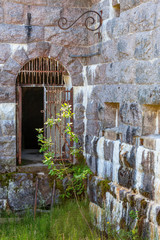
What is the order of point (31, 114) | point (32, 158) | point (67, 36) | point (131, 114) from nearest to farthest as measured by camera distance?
1. point (131, 114)
2. point (67, 36)
3. point (32, 158)
4. point (31, 114)

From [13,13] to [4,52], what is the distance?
67 cm

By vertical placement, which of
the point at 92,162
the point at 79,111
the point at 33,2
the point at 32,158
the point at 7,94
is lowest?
the point at 32,158

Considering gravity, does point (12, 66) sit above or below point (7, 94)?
above

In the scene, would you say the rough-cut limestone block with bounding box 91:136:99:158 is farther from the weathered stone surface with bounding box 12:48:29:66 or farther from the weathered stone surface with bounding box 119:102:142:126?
the weathered stone surface with bounding box 12:48:29:66

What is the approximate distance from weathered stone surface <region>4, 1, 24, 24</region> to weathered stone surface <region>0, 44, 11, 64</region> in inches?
15.9

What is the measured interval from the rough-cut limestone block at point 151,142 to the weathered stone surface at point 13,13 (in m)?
3.08

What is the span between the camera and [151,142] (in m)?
4.61

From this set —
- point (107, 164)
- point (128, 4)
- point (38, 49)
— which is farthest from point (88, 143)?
point (128, 4)

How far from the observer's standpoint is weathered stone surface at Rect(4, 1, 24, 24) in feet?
20.8

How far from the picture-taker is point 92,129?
6496 millimetres

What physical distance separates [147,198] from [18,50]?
3347 millimetres

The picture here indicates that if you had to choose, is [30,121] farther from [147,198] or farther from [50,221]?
[147,198]

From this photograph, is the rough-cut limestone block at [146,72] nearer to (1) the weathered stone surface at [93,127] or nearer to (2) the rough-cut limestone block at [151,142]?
(2) the rough-cut limestone block at [151,142]

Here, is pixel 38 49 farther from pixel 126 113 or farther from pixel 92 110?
pixel 126 113
